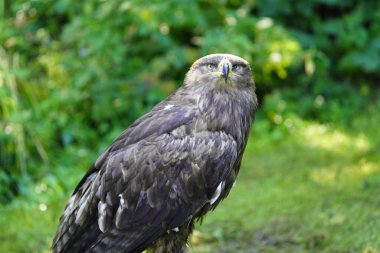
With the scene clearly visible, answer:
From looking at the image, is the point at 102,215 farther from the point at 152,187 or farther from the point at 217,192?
the point at 217,192

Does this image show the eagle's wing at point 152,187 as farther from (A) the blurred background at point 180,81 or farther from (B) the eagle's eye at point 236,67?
(A) the blurred background at point 180,81

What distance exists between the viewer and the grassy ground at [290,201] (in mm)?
5453

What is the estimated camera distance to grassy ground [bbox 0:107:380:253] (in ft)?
17.9

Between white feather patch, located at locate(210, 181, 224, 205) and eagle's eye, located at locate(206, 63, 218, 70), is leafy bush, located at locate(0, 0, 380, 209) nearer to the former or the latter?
eagle's eye, located at locate(206, 63, 218, 70)

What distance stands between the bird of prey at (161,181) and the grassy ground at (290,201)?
4.30 ft

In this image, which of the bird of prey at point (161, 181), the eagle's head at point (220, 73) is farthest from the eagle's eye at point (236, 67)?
the bird of prey at point (161, 181)

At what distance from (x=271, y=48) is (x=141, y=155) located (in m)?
3.58

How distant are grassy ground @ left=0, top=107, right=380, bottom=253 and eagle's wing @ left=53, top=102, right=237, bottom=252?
1.35 meters

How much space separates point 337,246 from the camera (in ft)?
17.1

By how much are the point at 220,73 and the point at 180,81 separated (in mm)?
3576

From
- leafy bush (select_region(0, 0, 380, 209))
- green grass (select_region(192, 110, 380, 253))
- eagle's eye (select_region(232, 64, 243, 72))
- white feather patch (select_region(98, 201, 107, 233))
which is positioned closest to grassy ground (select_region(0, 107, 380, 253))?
green grass (select_region(192, 110, 380, 253))

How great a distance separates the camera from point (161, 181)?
4195 millimetres

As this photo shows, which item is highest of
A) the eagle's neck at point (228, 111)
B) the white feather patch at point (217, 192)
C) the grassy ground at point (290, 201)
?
the eagle's neck at point (228, 111)

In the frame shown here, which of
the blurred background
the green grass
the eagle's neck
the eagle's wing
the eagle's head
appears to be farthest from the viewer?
the blurred background
